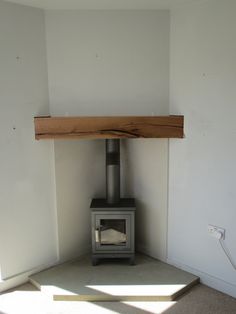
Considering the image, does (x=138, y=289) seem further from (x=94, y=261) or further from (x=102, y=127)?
(x=102, y=127)

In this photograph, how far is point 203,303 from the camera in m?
2.31

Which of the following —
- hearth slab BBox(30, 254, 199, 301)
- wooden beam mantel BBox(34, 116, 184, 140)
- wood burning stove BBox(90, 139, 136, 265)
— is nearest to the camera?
hearth slab BBox(30, 254, 199, 301)

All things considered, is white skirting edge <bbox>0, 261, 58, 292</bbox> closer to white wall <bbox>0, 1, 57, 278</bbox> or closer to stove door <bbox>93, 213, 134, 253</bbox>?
white wall <bbox>0, 1, 57, 278</bbox>

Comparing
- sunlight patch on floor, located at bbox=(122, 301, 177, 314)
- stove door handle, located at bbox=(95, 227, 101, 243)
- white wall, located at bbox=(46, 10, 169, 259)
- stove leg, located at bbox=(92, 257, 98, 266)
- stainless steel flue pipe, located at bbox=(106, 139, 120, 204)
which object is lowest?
sunlight patch on floor, located at bbox=(122, 301, 177, 314)

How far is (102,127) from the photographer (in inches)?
97.0

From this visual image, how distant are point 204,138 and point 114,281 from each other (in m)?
1.32

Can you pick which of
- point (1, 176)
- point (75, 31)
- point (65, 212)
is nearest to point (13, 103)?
point (1, 176)

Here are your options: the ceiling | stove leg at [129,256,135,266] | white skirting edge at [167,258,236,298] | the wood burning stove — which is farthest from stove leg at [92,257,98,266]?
the ceiling

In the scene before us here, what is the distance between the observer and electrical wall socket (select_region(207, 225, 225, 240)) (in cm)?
239

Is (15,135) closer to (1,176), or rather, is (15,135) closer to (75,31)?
(1,176)

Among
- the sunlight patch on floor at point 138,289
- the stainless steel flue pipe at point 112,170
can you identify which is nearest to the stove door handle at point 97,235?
the stainless steel flue pipe at point 112,170

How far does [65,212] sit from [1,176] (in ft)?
2.27

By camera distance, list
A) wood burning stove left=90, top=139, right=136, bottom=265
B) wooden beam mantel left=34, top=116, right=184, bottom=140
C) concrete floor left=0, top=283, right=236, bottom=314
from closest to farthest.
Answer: concrete floor left=0, top=283, right=236, bottom=314 < wooden beam mantel left=34, top=116, right=184, bottom=140 < wood burning stove left=90, top=139, right=136, bottom=265

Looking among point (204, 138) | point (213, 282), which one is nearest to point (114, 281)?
point (213, 282)
